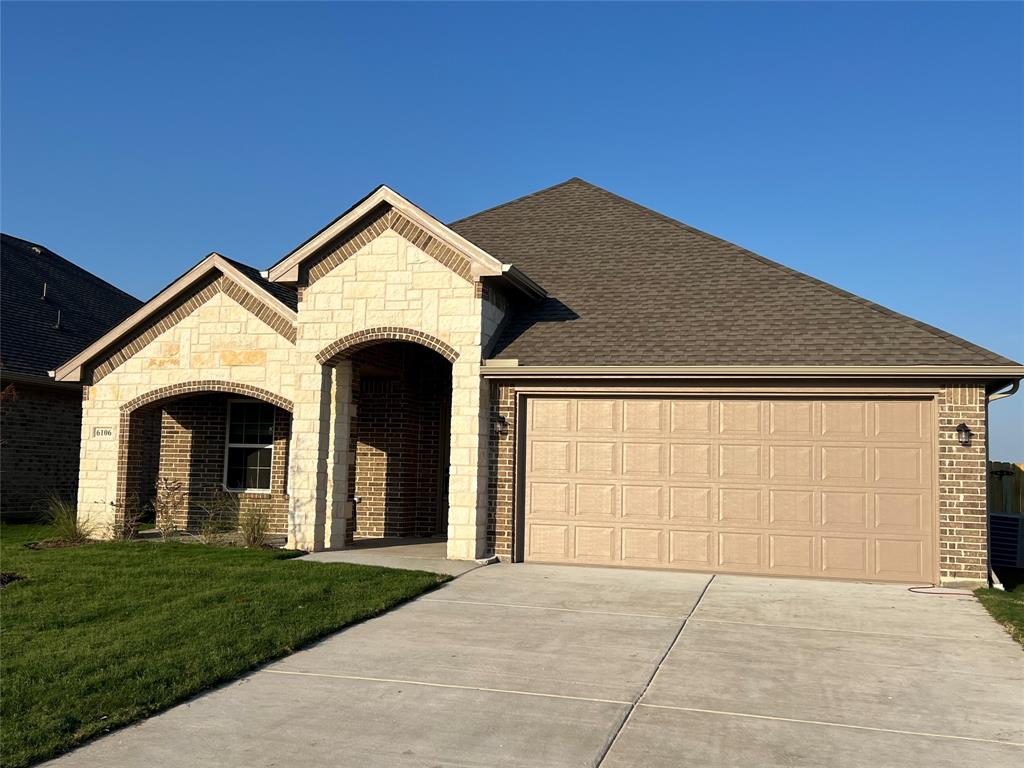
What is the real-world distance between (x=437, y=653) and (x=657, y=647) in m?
2.08

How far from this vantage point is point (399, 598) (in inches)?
410

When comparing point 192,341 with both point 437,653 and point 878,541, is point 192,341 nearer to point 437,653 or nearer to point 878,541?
point 437,653

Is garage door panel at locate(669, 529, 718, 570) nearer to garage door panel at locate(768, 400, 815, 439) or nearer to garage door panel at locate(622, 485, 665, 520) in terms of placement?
garage door panel at locate(622, 485, 665, 520)

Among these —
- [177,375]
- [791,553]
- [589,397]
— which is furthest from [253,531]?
[791,553]

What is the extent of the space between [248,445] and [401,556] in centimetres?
540

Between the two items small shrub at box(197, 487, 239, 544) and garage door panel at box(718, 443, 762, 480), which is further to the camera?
small shrub at box(197, 487, 239, 544)

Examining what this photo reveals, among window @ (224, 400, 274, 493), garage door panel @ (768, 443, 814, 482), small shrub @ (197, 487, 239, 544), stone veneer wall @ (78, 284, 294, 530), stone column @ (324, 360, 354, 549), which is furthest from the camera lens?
window @ (224, 400, 274, 493)

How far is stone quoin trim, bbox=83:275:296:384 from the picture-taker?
15227mm

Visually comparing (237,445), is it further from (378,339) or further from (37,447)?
(37,447)

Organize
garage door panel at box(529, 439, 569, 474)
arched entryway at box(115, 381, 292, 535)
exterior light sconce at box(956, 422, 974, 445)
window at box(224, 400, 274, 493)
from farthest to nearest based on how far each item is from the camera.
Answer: window at box(224, 400, 274, 493) < arched entryway at box(115, 381, 292, 535) < garage door panel at box(529, 439, 569, 474) < exterior light sconce at box(956, 422, 974, 445)

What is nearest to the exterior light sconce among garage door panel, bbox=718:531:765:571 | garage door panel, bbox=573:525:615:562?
garage door panel, bbox=718:531:765:571

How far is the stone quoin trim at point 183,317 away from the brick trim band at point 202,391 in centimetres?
82

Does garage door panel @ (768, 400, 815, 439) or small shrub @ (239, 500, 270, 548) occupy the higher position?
garage door panel @ (768, 400, 815, 439)

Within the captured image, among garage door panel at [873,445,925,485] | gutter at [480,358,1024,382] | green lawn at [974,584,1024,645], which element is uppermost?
gutter at [480,358,1024,382]
